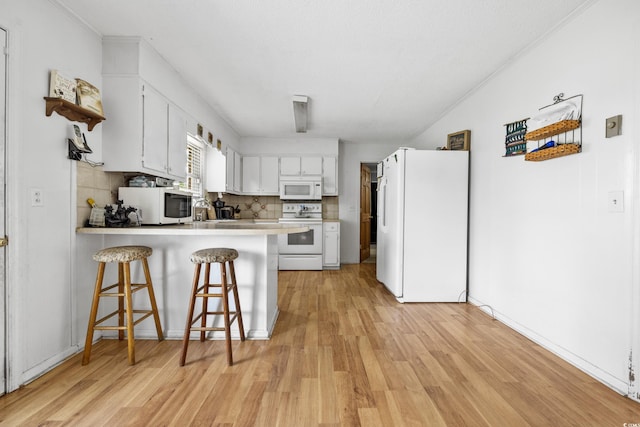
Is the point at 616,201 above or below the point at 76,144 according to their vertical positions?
below

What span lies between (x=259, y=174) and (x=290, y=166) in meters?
0.61

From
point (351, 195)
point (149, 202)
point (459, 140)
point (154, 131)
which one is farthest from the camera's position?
point (351, 195)

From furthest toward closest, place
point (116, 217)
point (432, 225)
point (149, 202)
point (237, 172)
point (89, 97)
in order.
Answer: point (237, 172) → point (432, 225) → point (149, 202) → point (116, 217) → point (89, 97)

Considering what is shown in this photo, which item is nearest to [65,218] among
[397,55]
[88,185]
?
[88,185]

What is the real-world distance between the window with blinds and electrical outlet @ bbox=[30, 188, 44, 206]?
1.93m

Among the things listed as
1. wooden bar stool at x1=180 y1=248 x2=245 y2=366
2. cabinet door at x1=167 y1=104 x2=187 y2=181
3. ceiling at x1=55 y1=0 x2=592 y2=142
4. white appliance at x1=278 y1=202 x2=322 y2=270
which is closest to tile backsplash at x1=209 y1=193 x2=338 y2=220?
white appliance at x1=278 y1=202 x2=322 y2=270

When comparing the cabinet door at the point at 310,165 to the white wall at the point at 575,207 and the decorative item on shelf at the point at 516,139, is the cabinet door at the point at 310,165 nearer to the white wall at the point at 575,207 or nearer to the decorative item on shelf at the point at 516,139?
the white wall at the point at 575,207

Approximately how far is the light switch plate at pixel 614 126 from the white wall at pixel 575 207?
29mm

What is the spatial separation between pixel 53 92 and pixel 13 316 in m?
1.40

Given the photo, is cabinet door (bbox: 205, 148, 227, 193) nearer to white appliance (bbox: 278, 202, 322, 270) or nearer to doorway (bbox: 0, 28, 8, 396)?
white appliance (bbox: 278, 202, 322, 270)

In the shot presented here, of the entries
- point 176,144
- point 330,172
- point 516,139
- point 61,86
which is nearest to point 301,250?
point 330,172

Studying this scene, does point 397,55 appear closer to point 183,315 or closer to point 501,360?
point 501,360

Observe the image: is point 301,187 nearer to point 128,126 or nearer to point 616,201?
point 128,126

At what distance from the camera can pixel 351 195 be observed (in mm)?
5766
